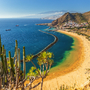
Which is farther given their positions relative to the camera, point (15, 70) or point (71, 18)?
point (71, 18)

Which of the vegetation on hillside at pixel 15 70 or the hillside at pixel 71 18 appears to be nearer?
the vegetation on hillside at pixel 15 70

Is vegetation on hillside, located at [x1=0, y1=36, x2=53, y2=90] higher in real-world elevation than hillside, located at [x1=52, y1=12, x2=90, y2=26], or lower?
lower

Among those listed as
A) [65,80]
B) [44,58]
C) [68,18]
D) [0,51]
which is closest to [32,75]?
[44,58]

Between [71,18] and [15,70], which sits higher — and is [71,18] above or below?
above

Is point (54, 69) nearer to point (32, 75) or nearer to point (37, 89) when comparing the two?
point (37, 89)

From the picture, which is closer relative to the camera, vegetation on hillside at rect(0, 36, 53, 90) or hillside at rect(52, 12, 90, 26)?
vegetation on hillside at rect(0, 36, 53, 90)

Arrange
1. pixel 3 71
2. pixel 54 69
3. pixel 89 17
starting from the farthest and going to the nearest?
pixel 89 17, pixel 54 69, pixel 3 71

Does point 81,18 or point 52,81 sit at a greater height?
point 81,18

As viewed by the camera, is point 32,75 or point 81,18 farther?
point 81,18

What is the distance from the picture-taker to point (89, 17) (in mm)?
141375

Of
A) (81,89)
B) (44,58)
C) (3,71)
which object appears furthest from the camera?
(81,89)

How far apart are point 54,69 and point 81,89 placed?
1310 centimetres

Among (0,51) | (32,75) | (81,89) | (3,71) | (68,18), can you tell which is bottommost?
(81,89)

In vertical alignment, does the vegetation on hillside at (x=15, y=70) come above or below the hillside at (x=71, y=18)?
below
